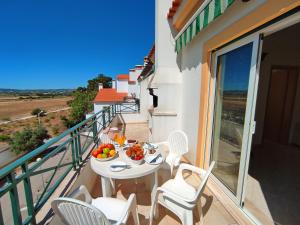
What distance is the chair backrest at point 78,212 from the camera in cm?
102

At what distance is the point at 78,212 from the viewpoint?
1074 millimetres

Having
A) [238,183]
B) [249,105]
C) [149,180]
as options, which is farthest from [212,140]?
[149,180]

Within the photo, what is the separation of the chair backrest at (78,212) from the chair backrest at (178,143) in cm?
192

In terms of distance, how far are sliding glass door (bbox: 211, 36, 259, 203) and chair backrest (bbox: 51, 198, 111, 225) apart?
1.68 m

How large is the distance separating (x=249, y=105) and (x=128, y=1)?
9.84m

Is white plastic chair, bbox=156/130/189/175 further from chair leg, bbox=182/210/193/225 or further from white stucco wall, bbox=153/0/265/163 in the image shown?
chair leg, bbox=182/210/193/225

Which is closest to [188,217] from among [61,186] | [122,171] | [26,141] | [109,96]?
[122,171]

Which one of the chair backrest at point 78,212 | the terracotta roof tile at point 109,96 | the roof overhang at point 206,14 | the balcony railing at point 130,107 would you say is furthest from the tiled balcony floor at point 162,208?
the terracotta roof tile at point 109,96

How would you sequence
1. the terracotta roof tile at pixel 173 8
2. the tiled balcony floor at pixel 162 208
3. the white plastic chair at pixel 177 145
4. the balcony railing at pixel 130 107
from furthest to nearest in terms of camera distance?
the balcony railing at pixel 130 107 < the terracotta roof tile at pixel 173 8 < the white plastic chair at pixel 177 145 < the tiled balcony floor at pixel 162 208

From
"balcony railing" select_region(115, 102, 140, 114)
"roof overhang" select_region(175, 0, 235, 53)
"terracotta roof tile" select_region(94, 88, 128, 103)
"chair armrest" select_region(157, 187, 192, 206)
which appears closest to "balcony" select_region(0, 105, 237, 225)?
"chair armrest" select_region(157, 187, 192, 206)

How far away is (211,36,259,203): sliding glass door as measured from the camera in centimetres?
174

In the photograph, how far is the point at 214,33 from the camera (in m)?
2.30

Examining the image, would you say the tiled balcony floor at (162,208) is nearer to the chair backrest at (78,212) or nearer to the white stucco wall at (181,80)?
the white stucco wall at (181,80)

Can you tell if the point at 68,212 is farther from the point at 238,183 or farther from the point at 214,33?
the point at 214,33
